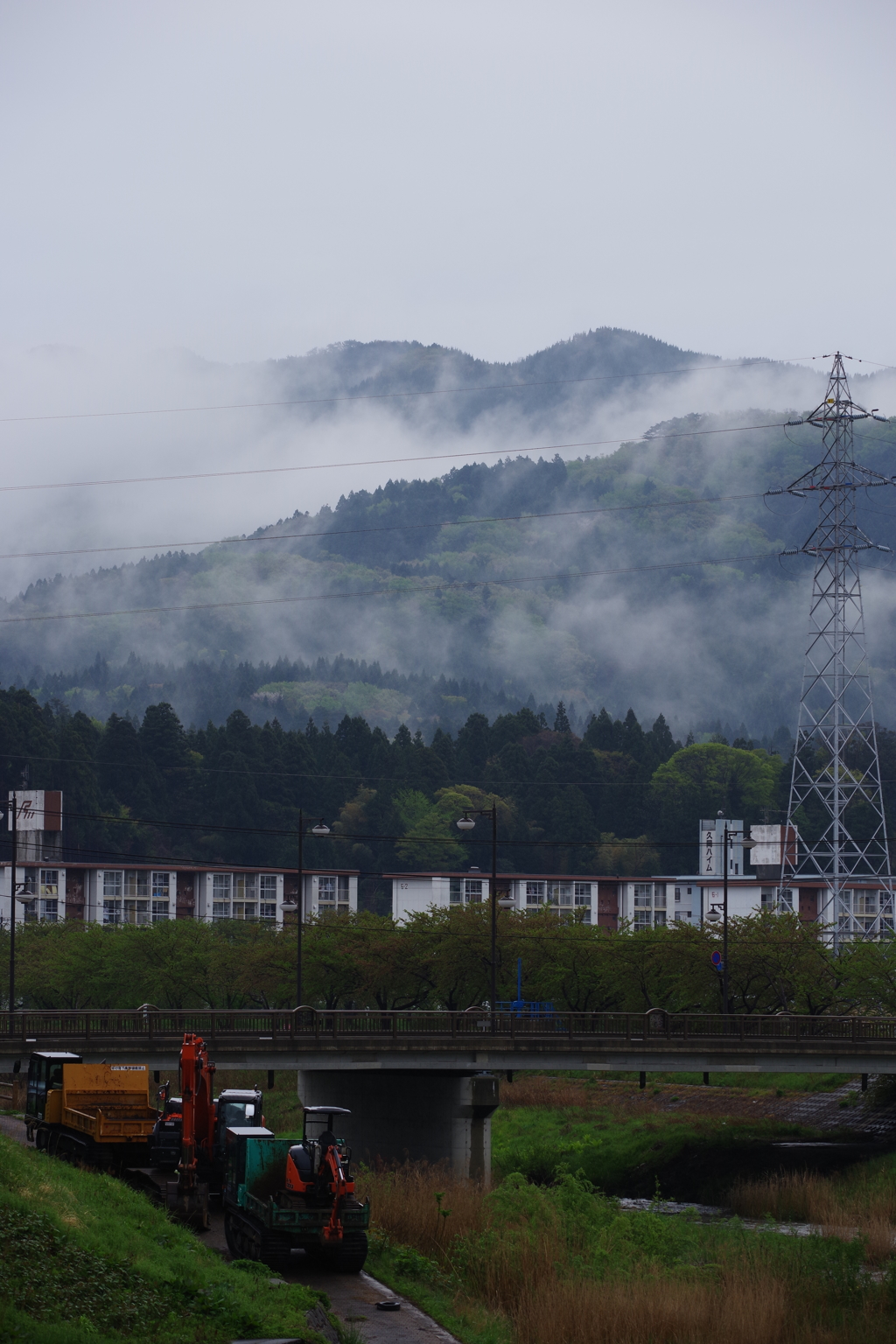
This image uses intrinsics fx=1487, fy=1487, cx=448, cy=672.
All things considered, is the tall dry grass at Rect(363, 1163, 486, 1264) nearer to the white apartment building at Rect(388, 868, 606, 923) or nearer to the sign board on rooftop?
the white apartment building at Rect(388, 868, 606, 923)

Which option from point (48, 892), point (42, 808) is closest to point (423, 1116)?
point (48, 892)

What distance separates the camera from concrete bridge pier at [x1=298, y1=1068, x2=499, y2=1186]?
5353cm

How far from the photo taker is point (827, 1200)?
48938mm

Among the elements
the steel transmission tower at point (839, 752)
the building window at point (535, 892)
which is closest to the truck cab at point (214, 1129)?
the steel transmission tower at point (839, 752)

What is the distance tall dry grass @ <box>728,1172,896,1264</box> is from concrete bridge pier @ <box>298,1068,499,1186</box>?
9.35 metres

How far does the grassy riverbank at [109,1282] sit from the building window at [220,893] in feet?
361

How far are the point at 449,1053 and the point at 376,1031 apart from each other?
3.85 metres

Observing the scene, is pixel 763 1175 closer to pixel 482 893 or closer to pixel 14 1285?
pixel 14 1285

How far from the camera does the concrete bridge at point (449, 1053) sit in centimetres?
5083

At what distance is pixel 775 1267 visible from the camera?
32.4 meters

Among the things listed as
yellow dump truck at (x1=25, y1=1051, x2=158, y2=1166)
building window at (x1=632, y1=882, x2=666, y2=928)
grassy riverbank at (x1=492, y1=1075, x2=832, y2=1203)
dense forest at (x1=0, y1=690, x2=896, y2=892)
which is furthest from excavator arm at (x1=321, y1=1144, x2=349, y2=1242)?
dense forest at (x1=0, y1=690, x2=896, y2=892)

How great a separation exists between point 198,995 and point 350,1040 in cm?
4170

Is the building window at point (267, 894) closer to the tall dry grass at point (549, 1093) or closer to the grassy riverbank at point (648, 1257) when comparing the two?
the tall dry grass at point (549, 1093)

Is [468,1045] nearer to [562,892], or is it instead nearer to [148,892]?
[148,892]
